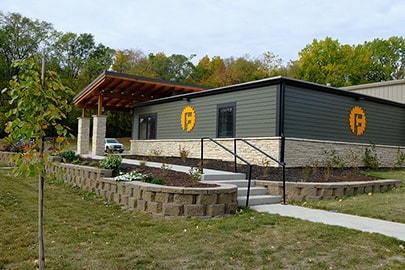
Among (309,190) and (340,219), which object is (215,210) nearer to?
(340,219)

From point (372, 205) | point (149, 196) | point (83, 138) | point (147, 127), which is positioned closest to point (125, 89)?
point (147, 127)

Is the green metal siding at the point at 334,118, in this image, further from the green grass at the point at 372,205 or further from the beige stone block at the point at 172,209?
the beige stone block at the point at 172,209

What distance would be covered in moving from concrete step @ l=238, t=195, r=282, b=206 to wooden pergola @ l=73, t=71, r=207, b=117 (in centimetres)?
1019

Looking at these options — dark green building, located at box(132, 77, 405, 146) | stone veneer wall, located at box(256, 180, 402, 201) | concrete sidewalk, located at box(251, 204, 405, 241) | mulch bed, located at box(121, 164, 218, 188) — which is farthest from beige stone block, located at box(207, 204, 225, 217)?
dark green building, located at box(132, 77, 405, 146)

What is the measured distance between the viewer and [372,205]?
265 inches

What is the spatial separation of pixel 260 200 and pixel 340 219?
1.72 meters

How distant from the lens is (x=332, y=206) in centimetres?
679

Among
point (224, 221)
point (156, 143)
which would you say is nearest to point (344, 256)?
point (224, 221)

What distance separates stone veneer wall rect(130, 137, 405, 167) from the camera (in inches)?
431

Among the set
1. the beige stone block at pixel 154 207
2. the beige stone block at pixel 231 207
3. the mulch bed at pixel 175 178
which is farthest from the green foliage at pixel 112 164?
the beige stone block at pixel 231 207

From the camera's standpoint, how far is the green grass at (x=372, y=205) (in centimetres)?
600

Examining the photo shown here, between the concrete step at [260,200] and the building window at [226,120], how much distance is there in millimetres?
5333

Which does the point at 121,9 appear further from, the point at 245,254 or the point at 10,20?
the point at 10,20

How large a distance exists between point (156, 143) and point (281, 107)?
760cm
